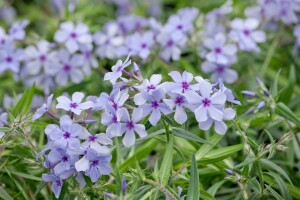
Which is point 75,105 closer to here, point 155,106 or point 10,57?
point 155,106

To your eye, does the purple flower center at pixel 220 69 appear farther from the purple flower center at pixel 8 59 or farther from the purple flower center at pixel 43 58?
the purple flower center at pixel 8 59

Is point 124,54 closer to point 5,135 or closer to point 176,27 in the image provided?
point 176,27

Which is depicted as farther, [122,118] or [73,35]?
[73,35]

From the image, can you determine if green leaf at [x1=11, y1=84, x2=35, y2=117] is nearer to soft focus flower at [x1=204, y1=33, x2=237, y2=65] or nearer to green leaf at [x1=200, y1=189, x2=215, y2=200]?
green leaf at [x1=200, y1=189, x2=215, y2=200]

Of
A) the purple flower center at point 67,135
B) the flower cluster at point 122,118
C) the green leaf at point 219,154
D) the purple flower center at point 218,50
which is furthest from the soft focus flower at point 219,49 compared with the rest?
the purple flower center at point 67,135

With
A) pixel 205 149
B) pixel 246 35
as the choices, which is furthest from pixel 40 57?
pixel 205 149

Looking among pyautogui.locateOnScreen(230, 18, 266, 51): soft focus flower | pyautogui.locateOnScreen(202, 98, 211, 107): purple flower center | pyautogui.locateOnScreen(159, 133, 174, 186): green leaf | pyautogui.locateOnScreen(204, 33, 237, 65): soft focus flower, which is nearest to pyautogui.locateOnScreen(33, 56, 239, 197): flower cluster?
pyautogui.locateOnScreen(202, 98, 211, 107): purple flower center

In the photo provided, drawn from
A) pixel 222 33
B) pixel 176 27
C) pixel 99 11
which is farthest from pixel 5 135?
pixel 99 11

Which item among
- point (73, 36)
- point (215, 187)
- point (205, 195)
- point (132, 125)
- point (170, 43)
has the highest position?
point (132, 125)
